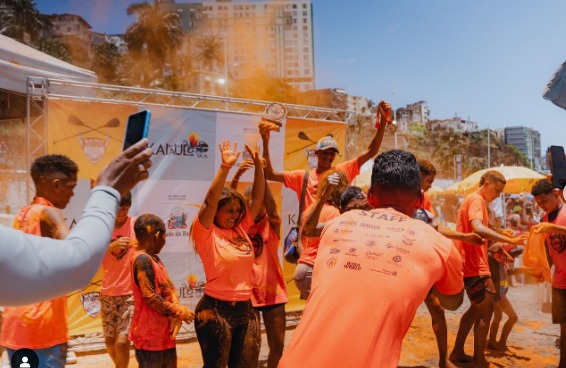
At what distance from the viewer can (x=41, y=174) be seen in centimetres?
329

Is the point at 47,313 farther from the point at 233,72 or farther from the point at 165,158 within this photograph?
the point at 233,72

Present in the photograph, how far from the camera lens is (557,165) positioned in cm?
359

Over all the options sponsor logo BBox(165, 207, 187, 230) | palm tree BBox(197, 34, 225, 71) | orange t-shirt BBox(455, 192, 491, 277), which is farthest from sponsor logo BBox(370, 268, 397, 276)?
palm tree BBox(197, 34, 225, 71)

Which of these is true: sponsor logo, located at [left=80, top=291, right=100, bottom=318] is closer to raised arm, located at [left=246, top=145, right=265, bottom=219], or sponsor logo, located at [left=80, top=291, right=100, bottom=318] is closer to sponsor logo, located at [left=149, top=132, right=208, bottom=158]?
sponsor logo, located at [left=149, top=132, right=208, bottom=158]

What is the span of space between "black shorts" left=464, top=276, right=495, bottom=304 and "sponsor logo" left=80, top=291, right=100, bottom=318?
4788mm

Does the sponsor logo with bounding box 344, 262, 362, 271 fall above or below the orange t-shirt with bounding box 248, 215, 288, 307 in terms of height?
above

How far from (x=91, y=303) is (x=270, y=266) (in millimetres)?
3178

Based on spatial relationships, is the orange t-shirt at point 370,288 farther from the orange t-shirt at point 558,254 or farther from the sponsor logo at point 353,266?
the orange t-shirt at point 558,254

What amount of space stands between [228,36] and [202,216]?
71.2 meters

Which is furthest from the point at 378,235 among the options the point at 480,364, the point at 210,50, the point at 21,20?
the point at 210,50

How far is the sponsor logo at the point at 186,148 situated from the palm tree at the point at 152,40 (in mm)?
45532

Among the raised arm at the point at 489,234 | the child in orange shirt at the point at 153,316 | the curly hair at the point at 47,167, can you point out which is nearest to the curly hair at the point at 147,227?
the child in orange shirt at the point at 153,316

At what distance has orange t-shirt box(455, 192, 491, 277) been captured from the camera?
5391 millimetres

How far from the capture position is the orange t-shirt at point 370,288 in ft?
6.37
